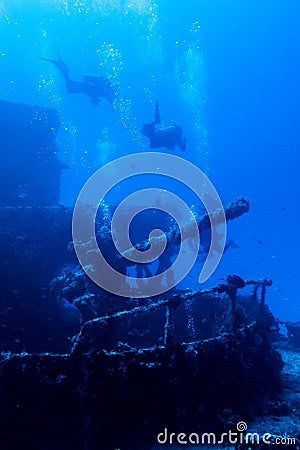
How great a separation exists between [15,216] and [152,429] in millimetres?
8912

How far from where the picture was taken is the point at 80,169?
134750mm

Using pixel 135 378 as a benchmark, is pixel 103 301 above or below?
above

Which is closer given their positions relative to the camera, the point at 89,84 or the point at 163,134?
the point at 163,134

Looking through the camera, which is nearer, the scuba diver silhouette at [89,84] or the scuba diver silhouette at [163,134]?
the scuba diver silhouette at [163,134]

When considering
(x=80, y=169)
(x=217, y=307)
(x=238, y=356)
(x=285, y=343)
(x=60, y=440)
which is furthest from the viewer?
(x=80, y=169)

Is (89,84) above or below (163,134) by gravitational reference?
above

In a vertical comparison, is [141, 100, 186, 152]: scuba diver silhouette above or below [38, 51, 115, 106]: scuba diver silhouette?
below

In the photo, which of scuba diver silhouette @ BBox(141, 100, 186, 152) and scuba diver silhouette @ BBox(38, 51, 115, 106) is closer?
scuba diver silhouette @ BBox(141, 100, 186, 152)

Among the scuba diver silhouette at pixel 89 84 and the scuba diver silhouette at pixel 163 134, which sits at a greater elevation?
the scuba diver silhouette at pixel 89 84

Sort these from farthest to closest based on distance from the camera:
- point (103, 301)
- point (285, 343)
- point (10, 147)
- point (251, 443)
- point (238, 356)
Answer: point (10, 147) < point (285, 343) < point (103, 301) < point (238, 356) < point (251, 443)

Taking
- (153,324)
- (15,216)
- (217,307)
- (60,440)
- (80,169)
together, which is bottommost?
(60,440)

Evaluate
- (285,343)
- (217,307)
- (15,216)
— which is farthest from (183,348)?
(285,343)

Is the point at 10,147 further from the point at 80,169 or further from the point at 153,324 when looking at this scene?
the point at 80,169

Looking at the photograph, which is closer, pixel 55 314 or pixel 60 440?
pixel 60 440
